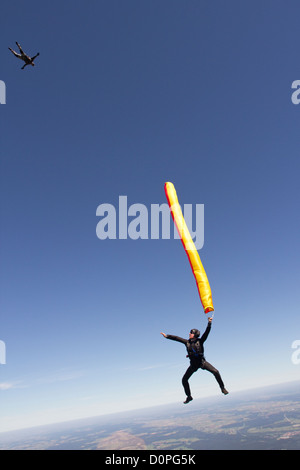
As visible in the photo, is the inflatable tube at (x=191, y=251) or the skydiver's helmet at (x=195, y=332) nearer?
the inflatable tube at (x=191, y=251)

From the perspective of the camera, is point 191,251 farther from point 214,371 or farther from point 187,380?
point 187,380

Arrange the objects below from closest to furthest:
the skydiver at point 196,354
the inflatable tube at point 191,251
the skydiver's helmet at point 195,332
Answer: the inflatable tube at point 191,251, the skydiver at point 196,354, the skydiver's helmet at point 195,332

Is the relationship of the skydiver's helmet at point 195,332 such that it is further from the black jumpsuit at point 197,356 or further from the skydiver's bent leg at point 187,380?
the skydiver's bent leg at point 187,380

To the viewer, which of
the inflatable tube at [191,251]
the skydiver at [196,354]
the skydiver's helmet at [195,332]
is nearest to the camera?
the inflatable tube at [191,251]

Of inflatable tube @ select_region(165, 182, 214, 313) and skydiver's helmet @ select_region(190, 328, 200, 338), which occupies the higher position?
inflatable tube @ select_region(165, 182, 214, 313)

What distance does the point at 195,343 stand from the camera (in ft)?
32.3

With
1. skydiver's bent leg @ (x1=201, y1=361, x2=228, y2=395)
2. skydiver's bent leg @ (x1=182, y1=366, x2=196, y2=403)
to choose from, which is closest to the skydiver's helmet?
skydiver's bent leg @ (x1=201, y1=361, x2=228, y2=395)

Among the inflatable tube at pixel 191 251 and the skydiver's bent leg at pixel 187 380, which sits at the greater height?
the inflatable tube at pixel 191 251

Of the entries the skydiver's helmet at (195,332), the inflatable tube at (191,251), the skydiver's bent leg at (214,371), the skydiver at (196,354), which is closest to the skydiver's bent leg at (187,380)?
the skydiver at (196,354)

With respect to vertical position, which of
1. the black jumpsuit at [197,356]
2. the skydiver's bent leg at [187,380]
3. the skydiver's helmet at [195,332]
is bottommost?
the skydiver's bent leg at [187,380]

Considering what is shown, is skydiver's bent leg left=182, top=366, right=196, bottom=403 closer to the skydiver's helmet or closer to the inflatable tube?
the skydiver's helmet
